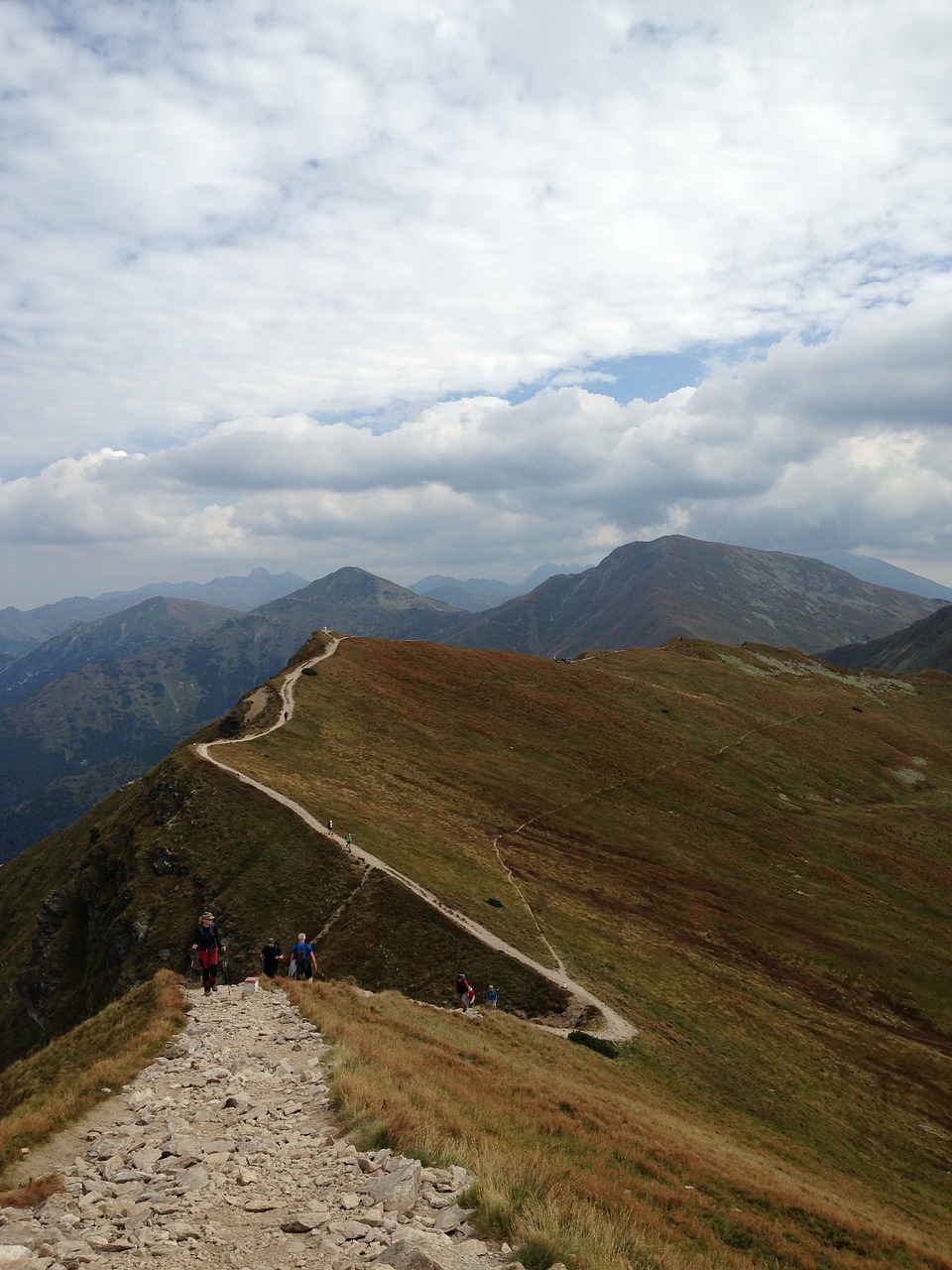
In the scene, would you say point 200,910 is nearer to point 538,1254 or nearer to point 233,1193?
point 233,1193

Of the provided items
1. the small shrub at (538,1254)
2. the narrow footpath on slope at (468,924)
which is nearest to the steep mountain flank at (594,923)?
the small shrub at (538,1254)

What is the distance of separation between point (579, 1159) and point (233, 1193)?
812cm

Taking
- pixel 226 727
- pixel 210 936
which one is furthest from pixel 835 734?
pixel 210 936

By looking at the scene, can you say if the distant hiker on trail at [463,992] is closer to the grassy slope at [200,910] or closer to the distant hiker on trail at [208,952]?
the grassy slope at [200,910]

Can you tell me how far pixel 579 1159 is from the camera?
1605 centimetres

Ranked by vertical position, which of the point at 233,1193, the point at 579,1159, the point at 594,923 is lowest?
the point at 594,923

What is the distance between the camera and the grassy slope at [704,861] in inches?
1419

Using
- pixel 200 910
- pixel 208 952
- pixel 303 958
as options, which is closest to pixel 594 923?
pixel 303 958

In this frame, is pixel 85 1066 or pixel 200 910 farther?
pixel 200 910

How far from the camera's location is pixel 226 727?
78125 millimetres

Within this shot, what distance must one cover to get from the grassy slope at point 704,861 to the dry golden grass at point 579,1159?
306 cm

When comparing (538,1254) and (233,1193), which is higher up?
(538,1254)

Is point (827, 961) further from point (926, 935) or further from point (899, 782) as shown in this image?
point (899, 782)

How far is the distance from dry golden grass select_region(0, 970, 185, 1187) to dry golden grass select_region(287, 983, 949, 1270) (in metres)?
4.95
